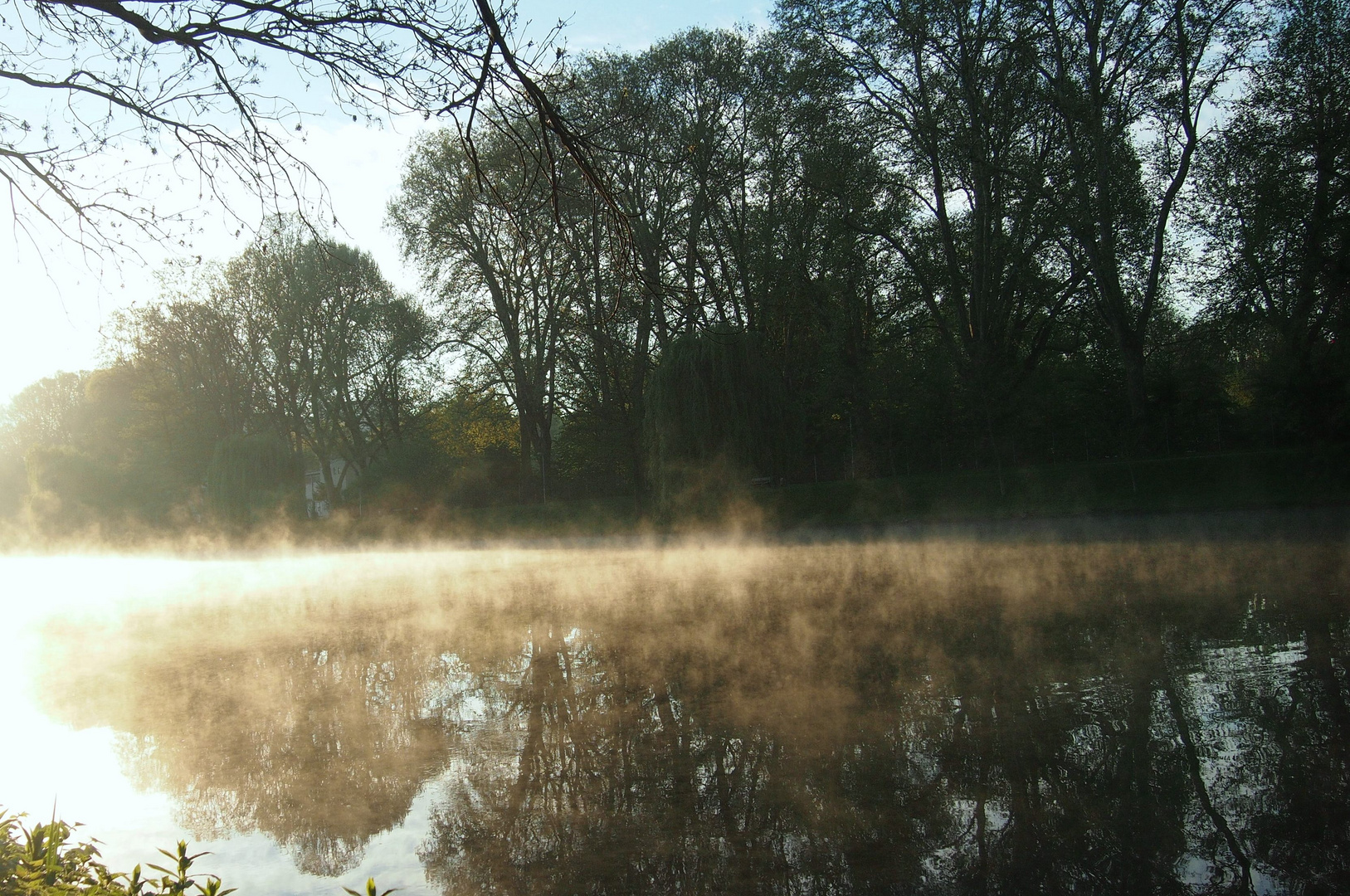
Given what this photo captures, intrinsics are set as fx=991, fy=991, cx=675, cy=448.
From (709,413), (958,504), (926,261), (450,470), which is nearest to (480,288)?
(450,470)

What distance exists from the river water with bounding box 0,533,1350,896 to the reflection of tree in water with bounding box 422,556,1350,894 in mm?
20

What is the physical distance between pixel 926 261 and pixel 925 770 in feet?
81.1

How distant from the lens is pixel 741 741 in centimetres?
514

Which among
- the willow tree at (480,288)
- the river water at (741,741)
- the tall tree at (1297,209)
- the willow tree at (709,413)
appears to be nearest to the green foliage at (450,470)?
the willow tree at (480,288)

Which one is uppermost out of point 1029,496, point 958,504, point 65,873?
point 1029,496

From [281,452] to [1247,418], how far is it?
30449 mm

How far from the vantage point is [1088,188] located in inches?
906

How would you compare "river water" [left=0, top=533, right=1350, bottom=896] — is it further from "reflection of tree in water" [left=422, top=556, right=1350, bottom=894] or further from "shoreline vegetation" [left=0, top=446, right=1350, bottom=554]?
"shoreline vegetation" [left=0, top=446, right=1350, bottom=554]

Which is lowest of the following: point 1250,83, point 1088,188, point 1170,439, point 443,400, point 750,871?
point 750,871

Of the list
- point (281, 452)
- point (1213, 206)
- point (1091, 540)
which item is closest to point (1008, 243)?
point (1213, 206)

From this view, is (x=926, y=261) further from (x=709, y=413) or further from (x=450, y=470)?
(x=450, y=470)

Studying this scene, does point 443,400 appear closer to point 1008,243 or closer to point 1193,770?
point 1008,243

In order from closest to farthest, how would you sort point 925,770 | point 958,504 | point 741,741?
1. point 925,770
2. point 741,741
3. point 958,504

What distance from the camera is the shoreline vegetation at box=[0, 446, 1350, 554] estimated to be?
1989 centimetres
